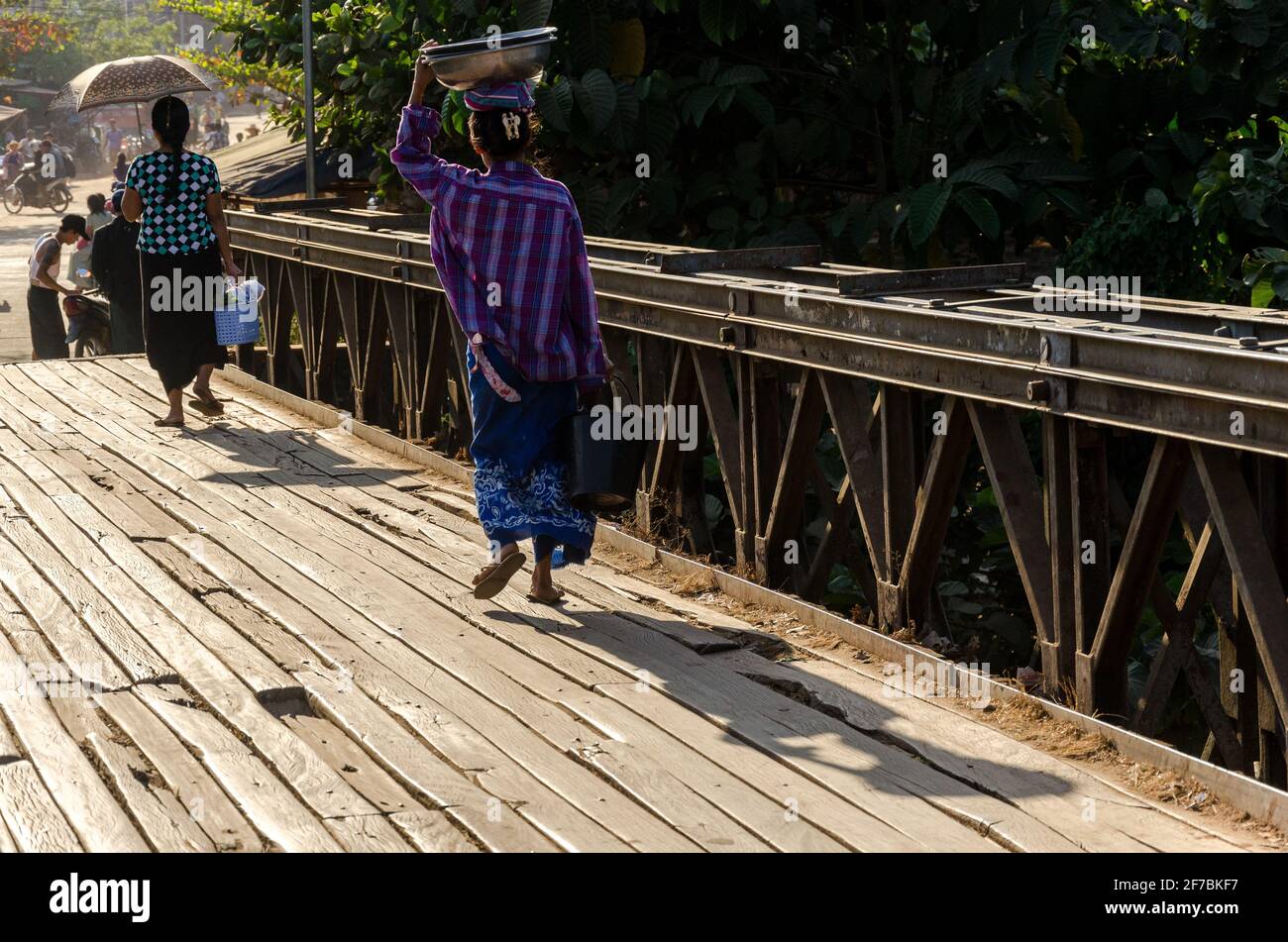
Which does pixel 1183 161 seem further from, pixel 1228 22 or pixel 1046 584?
pixel 1046 584

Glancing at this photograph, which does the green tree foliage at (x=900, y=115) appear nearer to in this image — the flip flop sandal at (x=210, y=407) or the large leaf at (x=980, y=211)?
the large leaf at (x=980, y=211)

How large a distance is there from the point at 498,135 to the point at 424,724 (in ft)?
6.13

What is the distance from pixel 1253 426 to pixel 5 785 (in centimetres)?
274

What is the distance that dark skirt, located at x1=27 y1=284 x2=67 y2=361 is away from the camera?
14594 millimetres

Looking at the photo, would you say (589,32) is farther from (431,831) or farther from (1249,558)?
(431,831)

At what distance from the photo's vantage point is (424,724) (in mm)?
4250

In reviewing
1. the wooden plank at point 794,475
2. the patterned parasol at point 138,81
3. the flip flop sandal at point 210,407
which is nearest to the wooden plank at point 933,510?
the wooden plank at point 794,475

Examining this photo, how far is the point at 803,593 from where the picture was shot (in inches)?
225

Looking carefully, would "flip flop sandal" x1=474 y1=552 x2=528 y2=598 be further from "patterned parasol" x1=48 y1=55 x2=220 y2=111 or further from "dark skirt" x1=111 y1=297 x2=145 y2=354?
"patterned parasol" x1=48 y1=55 x2=220 y2=111

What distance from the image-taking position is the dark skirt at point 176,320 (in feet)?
28.0

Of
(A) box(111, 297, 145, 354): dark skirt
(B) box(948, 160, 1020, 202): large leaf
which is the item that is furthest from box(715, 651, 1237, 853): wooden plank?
(A) box(111, 297, 145, 354): dark skirt

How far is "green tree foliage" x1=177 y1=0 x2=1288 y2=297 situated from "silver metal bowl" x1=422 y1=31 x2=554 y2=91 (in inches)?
147

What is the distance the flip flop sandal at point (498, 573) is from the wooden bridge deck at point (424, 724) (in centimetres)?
8

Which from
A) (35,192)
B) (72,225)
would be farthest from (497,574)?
(35,192)
